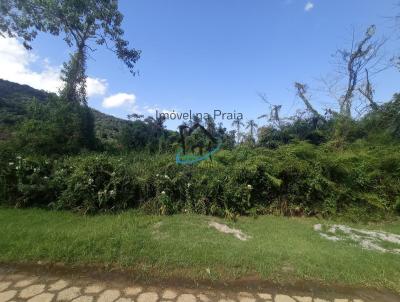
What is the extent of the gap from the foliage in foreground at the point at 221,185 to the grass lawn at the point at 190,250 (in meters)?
0.57

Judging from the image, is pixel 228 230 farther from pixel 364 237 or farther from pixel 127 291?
pixel 364 237

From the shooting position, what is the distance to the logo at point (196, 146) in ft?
20.6

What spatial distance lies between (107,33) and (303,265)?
11.5 meters

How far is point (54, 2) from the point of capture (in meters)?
9.03

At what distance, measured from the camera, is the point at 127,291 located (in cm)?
242

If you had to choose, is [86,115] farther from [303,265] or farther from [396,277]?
[396,277]

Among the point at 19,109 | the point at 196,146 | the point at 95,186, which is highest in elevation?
the point at 19,109

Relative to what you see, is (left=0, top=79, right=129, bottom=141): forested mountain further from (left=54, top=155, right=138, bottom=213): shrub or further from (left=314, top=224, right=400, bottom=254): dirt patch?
(left=314, top=224, right=400, bottom=254): dirt patch

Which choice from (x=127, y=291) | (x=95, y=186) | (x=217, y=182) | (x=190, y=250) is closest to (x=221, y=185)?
(x=217, y=182)

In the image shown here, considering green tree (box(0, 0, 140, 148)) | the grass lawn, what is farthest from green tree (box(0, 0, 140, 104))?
the grass lawn

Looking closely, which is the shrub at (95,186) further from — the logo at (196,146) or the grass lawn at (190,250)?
the logo at (196,146)

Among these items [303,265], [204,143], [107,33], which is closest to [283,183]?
[303,265]

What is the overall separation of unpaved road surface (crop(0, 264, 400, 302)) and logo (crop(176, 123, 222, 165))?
10.8 feet

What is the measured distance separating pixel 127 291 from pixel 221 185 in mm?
2761
